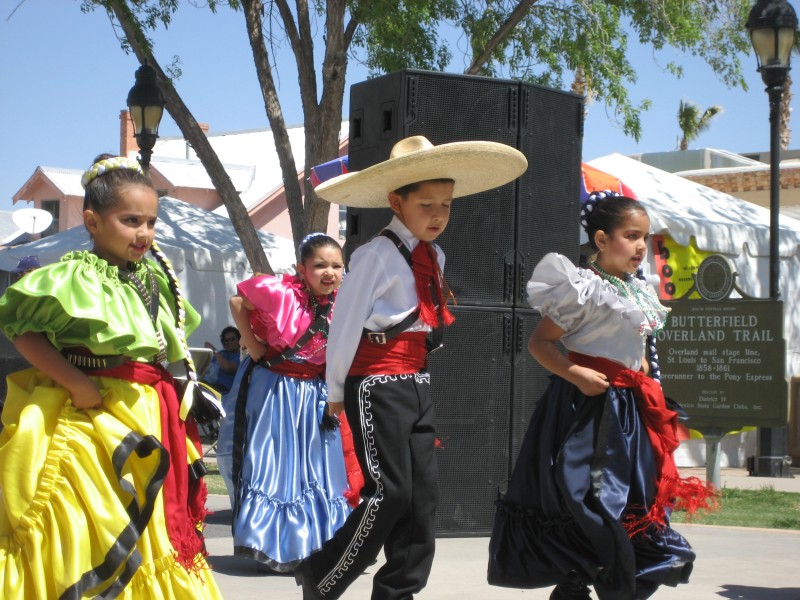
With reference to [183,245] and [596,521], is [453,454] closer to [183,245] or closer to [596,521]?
[596,521]

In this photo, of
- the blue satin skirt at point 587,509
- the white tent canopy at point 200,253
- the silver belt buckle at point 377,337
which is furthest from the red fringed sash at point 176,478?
the white tent canopy at point 200,253

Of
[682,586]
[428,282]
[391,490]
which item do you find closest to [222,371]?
[682,586]

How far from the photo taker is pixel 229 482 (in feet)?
21.4

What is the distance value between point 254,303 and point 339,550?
2053mm

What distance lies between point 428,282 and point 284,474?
1894mm

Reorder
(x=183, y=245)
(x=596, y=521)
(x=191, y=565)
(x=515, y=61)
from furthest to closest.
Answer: (x=183, y=245) < (x=515, y=61) < (x=596, y=521) < (x=191, y=565)

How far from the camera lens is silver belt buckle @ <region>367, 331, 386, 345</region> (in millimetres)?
4496

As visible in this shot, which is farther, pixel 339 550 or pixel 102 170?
pixel 339 550

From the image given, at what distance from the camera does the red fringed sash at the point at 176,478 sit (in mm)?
3982

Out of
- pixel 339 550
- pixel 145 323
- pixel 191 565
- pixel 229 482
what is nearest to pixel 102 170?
pixel 145 323

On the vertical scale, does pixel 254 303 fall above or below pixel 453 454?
above

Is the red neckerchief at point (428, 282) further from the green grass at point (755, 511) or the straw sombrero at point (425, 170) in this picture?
the green grass at point (755, 511)

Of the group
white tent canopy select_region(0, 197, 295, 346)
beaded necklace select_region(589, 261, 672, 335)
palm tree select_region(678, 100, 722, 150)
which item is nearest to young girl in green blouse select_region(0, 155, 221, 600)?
beaded necklace select_region(589, 261, 672, 335)

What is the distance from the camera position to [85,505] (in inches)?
149
